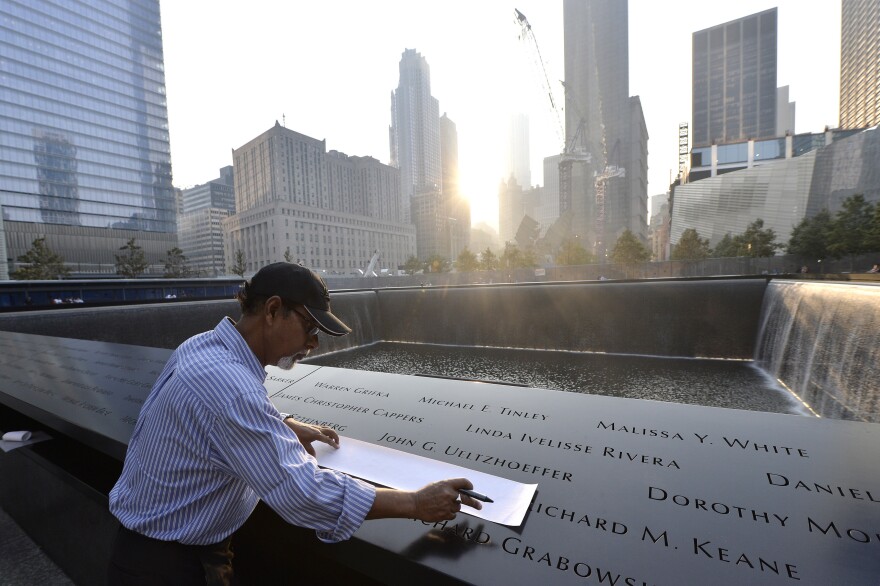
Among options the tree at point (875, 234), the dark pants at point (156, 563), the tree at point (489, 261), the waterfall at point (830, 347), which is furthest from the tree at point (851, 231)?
the dark pants at point (156, 563)

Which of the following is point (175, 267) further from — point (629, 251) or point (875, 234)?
point (875, 234)

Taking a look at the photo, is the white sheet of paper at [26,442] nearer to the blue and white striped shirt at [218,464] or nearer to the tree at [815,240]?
the blue and white striped shirt at [218,464]

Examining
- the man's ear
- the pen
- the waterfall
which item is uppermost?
the man's ear

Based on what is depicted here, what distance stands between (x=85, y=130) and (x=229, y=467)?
97487mm

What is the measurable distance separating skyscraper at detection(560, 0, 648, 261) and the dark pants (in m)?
103

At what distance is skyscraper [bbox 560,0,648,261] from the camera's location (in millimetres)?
107188

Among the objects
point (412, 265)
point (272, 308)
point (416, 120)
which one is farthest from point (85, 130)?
point (416, 120)

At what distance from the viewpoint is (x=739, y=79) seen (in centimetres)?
12950

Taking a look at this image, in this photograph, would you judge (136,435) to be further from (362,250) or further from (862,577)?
(362,250)

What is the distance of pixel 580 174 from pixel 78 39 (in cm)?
11544

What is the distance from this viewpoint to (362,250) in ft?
366

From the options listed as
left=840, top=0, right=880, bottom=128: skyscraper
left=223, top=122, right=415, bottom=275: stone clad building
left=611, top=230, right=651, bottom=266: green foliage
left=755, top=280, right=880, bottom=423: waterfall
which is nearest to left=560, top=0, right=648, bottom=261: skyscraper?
left=840, top=0, right=880, bottom=128: skyscraper

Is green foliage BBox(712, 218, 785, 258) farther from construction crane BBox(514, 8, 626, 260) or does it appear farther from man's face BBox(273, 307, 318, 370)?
man's face BBox(273, 307, 318, 370)

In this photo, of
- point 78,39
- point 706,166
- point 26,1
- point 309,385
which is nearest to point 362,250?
point 78,39
